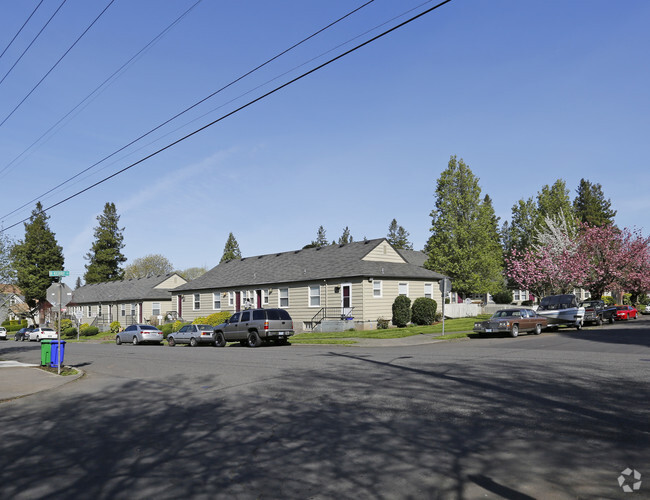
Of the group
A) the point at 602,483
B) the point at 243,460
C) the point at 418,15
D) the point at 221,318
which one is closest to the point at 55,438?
the point at 243,460

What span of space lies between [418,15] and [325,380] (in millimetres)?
8499

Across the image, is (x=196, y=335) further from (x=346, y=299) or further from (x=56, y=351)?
(x=56, y=351)

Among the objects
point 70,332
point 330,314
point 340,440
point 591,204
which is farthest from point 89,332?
point 591,204

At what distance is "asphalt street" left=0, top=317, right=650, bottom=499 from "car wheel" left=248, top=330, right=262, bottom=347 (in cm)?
1321

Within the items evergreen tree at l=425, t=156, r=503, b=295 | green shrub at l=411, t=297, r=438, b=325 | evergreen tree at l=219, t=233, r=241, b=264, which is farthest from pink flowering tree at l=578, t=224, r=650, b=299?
evergreen tree at l=219, t=233, r=241, b=264

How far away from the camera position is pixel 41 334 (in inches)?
1914

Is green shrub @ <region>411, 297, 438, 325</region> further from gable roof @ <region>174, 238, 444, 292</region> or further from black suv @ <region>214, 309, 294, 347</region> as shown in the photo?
black suv @ <region>214, 309, 294, 347</region>

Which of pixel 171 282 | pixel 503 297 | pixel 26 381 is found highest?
pixel 171 282

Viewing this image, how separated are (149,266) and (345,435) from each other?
11076cm

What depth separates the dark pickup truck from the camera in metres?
32.7

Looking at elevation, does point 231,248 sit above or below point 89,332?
above

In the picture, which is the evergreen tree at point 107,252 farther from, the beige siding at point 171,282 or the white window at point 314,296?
the white window at point 314,296

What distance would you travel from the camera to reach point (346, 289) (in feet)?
118

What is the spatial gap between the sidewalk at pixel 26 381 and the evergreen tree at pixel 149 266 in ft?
315
